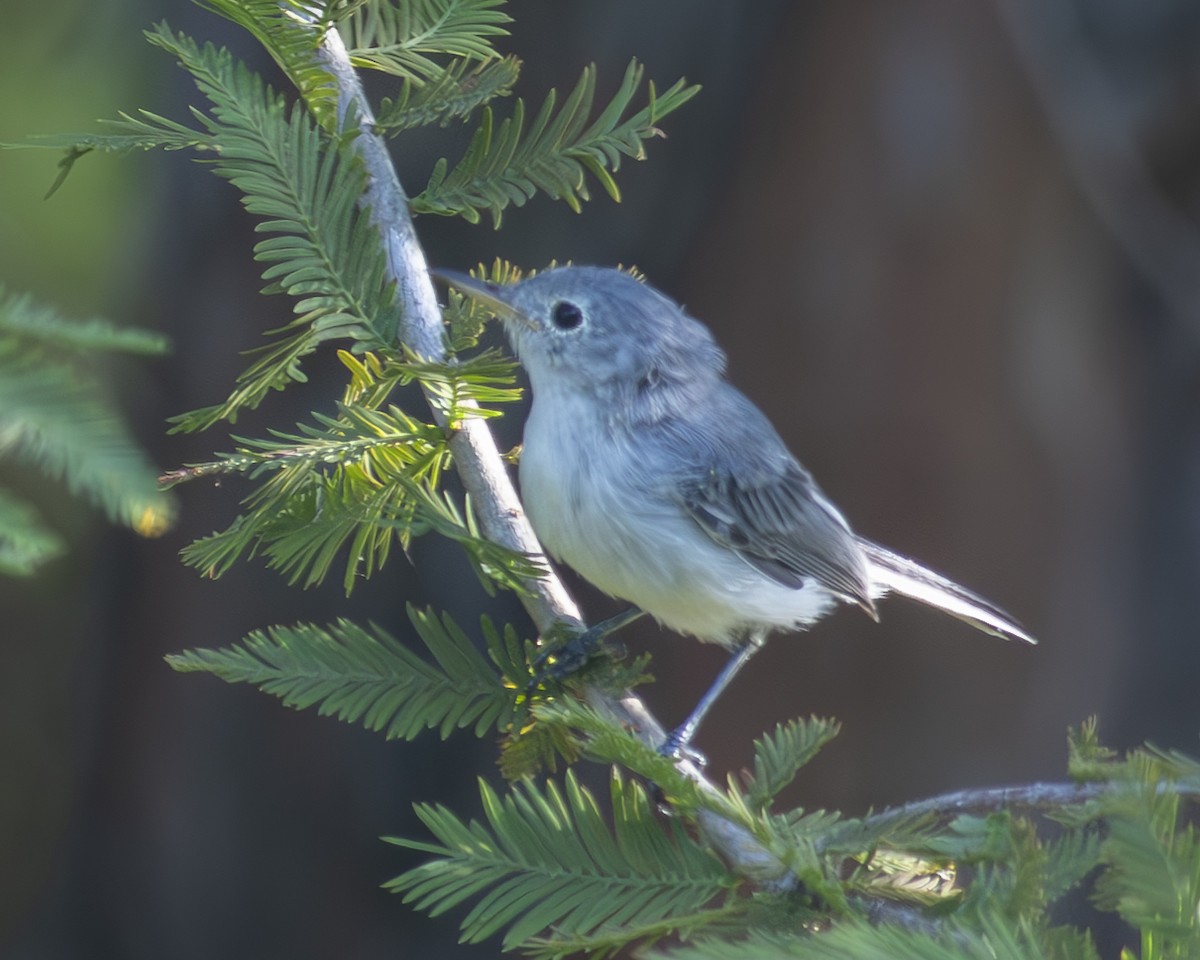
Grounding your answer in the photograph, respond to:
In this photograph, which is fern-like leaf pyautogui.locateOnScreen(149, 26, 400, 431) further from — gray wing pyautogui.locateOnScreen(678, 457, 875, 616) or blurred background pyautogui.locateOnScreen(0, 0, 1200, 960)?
blurred background pyautogui.locateOnScreen(0, 0, 1200, 960)

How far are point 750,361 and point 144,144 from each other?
8.87 feet

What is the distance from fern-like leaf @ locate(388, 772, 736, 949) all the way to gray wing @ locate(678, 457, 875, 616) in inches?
42.5

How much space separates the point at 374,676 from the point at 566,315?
965 millimetres

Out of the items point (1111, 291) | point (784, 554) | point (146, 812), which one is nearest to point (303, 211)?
point (784, 554)

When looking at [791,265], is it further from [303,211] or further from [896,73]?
[303,211]

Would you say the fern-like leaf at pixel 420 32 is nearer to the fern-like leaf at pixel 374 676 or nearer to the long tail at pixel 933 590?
the fern-like leaf at pixel 374 676

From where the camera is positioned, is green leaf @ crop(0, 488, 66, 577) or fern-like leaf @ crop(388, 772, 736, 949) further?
fern-like leaf @ crop(388, 772, 736, 949)

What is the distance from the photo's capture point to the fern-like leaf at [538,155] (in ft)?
4.86

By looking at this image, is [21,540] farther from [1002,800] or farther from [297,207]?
[1002,800]

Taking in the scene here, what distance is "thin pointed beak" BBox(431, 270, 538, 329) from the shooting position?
5.91ft

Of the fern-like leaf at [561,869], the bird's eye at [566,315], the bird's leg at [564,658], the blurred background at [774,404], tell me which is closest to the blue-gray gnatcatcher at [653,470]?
the bird's eye at [566,315]

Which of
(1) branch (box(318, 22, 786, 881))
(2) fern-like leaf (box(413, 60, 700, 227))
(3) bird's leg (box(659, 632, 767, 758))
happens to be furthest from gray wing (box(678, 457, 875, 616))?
(2) fern-like leaf (box(413, 60, 700, 227))

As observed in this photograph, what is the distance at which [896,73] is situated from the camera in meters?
3.52

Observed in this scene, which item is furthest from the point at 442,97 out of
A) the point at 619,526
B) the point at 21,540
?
the point at 21,540
